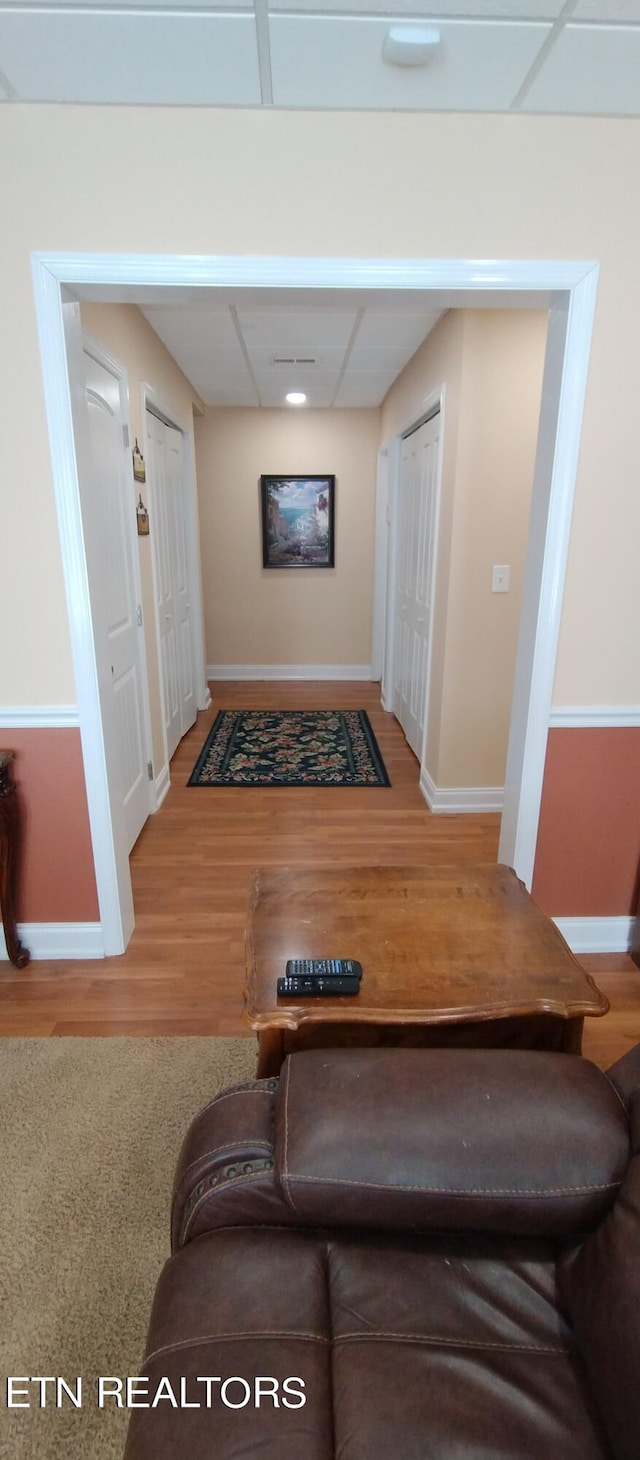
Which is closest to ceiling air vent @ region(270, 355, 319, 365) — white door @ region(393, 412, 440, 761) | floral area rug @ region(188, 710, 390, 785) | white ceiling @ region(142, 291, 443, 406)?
white ceiling @ region(142, 291, 443, 406)

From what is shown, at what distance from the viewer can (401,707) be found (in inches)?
183

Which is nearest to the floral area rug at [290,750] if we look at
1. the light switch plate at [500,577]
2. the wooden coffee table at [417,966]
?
the light switch plate at [500,577]

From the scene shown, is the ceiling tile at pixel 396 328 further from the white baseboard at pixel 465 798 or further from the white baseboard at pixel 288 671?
the white baseboard at pixel 288 671

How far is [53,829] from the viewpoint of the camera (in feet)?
7.02

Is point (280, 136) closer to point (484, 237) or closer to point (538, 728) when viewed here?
point (484, 237)

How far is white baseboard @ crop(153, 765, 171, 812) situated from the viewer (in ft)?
11.1

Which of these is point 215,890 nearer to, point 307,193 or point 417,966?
point 417,966

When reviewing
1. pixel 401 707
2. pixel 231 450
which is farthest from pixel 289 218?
pixel 231 450

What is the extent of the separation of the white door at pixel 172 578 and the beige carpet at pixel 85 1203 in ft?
7.26

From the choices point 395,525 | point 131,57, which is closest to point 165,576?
point 395,525

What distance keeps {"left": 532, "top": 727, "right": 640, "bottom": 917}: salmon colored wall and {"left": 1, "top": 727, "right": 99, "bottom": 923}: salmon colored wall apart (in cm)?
151

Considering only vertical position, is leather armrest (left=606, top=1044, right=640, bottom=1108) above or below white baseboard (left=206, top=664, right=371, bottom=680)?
above

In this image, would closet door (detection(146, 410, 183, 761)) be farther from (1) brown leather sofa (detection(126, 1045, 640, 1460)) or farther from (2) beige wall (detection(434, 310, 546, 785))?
(1) brown leather sofa (detection(126, 1045, 640, 1460))

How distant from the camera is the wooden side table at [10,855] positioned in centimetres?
200
